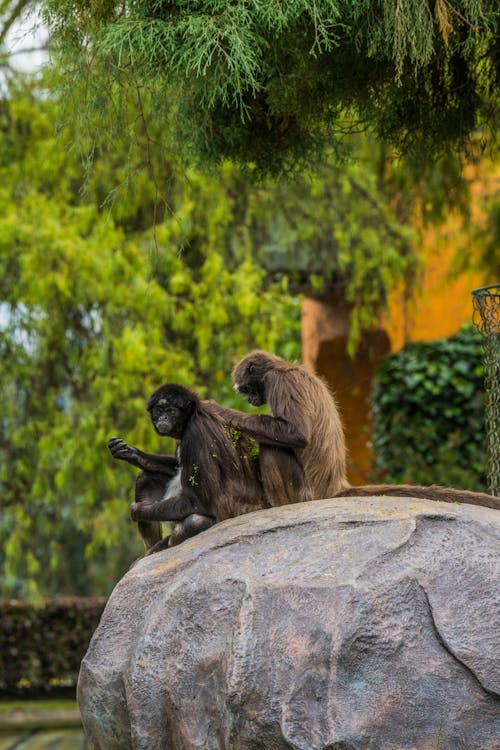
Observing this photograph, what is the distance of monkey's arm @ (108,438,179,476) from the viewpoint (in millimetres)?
6203

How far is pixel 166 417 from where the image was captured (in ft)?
20.1

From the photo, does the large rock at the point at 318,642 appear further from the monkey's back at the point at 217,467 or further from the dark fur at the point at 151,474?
the dark fur at the point at 151,474

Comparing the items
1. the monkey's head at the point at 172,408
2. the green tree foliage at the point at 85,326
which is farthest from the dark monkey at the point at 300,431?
the green tree foliage at the point at 85,326

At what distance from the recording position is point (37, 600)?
1227 cm

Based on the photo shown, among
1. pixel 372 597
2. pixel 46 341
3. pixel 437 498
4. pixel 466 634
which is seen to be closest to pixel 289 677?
pixel 372 597

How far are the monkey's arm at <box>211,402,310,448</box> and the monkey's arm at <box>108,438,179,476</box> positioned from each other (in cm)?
64

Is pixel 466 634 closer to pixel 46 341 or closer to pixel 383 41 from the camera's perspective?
pixel 383 41

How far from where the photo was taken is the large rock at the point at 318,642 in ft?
15.1

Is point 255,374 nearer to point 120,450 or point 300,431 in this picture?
point 300,431

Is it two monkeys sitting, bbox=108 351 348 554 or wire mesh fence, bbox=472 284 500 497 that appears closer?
two monkeys sitting, bbox=108 351 348 554

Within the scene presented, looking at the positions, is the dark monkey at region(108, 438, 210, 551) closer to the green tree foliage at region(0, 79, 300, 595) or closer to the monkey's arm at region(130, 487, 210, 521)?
the monkey's arm at region(130, 487, 210, 521)

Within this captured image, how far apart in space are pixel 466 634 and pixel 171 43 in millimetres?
3340

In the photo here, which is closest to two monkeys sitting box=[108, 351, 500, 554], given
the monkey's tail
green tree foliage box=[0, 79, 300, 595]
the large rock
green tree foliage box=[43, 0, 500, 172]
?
the monkey's tail

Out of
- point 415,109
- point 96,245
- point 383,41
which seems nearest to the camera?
point 383,41
